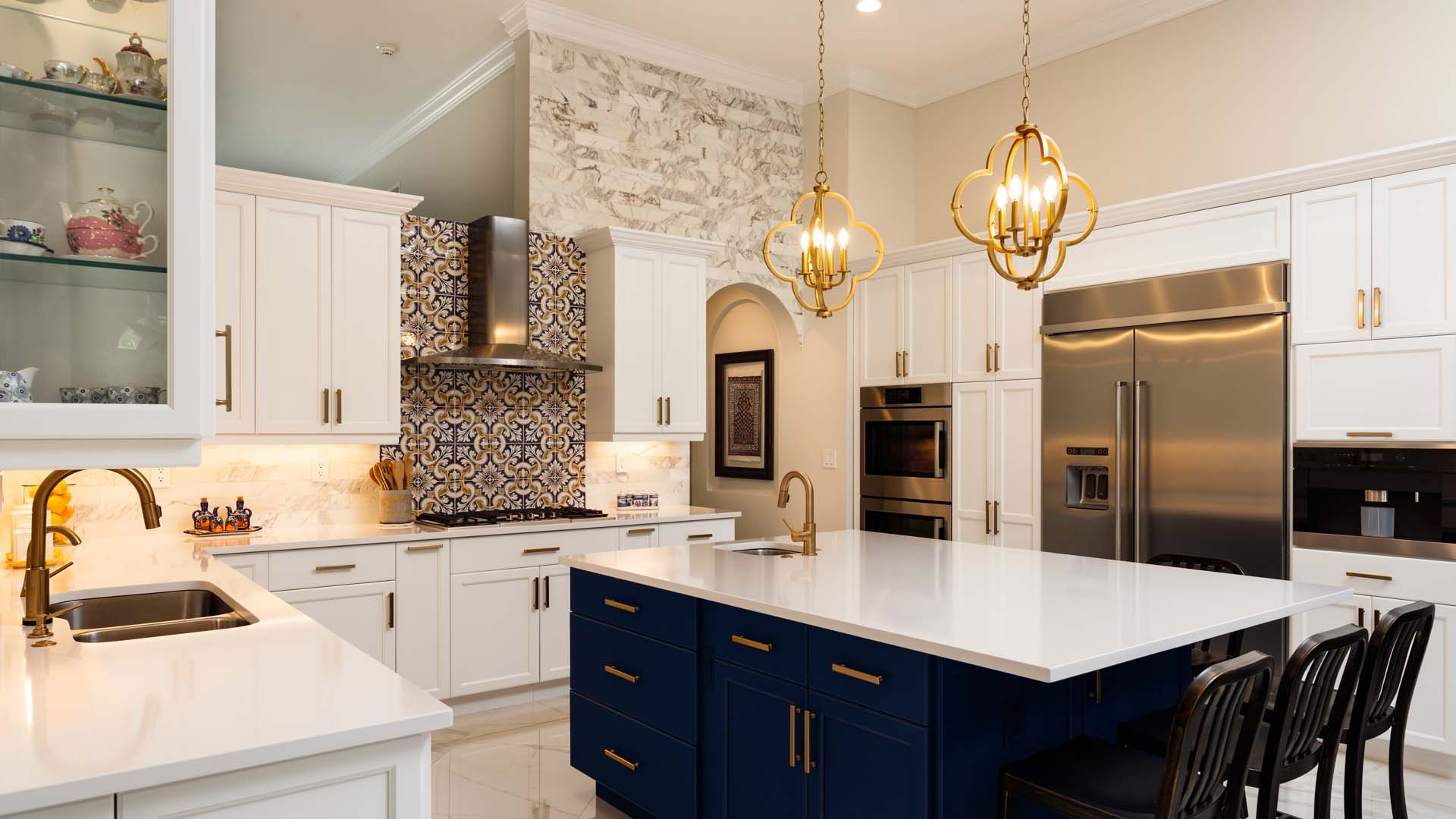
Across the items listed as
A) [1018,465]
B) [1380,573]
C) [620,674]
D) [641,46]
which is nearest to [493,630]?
[620,674]

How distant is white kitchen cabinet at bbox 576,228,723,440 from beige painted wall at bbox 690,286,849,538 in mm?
1003

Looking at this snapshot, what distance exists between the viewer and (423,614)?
4.30 m

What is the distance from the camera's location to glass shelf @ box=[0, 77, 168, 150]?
1365 mm

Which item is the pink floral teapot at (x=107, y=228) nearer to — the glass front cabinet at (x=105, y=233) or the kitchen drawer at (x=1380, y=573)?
the glass front cabinet at (x=105, y=233)

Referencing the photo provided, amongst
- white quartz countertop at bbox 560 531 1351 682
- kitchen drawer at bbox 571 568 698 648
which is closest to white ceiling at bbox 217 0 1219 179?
white quartz countertop at bbox 560 531 1351 682

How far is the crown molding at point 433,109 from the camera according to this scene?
574 centimetres

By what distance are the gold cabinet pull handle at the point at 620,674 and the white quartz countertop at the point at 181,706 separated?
3.89ft

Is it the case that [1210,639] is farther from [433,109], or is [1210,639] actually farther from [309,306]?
[433,109]

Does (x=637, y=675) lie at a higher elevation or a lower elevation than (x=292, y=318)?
lower

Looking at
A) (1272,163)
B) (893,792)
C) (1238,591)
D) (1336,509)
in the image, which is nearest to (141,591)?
(893,792)

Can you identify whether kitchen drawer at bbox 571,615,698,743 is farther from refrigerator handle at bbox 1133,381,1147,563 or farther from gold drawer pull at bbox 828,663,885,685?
refrigerator handle at bbox 1133,381,1147,563

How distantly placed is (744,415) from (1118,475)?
9.97 ft

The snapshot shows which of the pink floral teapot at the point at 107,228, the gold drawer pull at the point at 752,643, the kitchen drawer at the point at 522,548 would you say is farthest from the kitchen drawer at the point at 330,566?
the pink floral teapot at the point at 107,228

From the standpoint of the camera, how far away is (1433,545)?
3545 mm
